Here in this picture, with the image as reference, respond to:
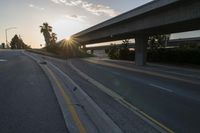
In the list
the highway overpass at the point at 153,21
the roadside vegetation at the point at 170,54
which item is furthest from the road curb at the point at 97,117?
the roadside vegetation at the point at 170,54

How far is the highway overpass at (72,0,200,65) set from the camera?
24.6 metres

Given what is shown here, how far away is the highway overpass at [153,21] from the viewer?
24.6 metres

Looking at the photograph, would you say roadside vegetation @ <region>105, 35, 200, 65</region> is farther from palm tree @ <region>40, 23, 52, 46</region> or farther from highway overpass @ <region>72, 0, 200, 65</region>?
palm tree @ <region>40, 23, 52, 46</region>

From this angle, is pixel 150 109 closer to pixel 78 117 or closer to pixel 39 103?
pixel 78 117

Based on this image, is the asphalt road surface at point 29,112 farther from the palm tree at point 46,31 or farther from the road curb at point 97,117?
the palm tree at point 46,31

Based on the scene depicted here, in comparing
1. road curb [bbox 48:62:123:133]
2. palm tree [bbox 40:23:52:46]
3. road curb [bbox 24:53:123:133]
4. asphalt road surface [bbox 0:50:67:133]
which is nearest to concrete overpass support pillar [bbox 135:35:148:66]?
asphalt road surface [bbox 0:50:67:133]

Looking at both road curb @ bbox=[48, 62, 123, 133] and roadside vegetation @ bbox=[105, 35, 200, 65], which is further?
roadside vegetation @ bbox=[105, 35, 200, 65]

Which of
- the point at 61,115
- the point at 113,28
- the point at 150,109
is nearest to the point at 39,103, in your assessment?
the point at 61,115

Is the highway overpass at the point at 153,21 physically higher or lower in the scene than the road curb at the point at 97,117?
higher

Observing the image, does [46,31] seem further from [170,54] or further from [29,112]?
[29,112]

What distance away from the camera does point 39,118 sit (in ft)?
24.0

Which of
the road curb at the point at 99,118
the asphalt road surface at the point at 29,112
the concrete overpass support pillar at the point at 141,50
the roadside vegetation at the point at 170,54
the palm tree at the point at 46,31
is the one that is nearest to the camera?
the asphalt road surface at the point at 29,112

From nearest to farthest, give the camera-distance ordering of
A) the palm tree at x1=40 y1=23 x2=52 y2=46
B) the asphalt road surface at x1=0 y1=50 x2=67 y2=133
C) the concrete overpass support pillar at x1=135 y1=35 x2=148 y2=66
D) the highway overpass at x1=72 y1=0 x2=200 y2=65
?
1. the asphalt road surface at x1=0 y1=50 x2=67 y2=133
2. the highway overpass at x1=72 y1=0 x2=200 y2=65
3. the concrete overpass support pillar at x1=135 y1=35 x2=148 y2=66
4. the palm tree at x1=40 y1=23 x2=52 y2=46

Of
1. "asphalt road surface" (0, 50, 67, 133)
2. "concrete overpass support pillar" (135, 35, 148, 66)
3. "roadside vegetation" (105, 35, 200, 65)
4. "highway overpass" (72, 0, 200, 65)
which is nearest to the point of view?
"asphalt road surface" (0, 50, 67, 133)
